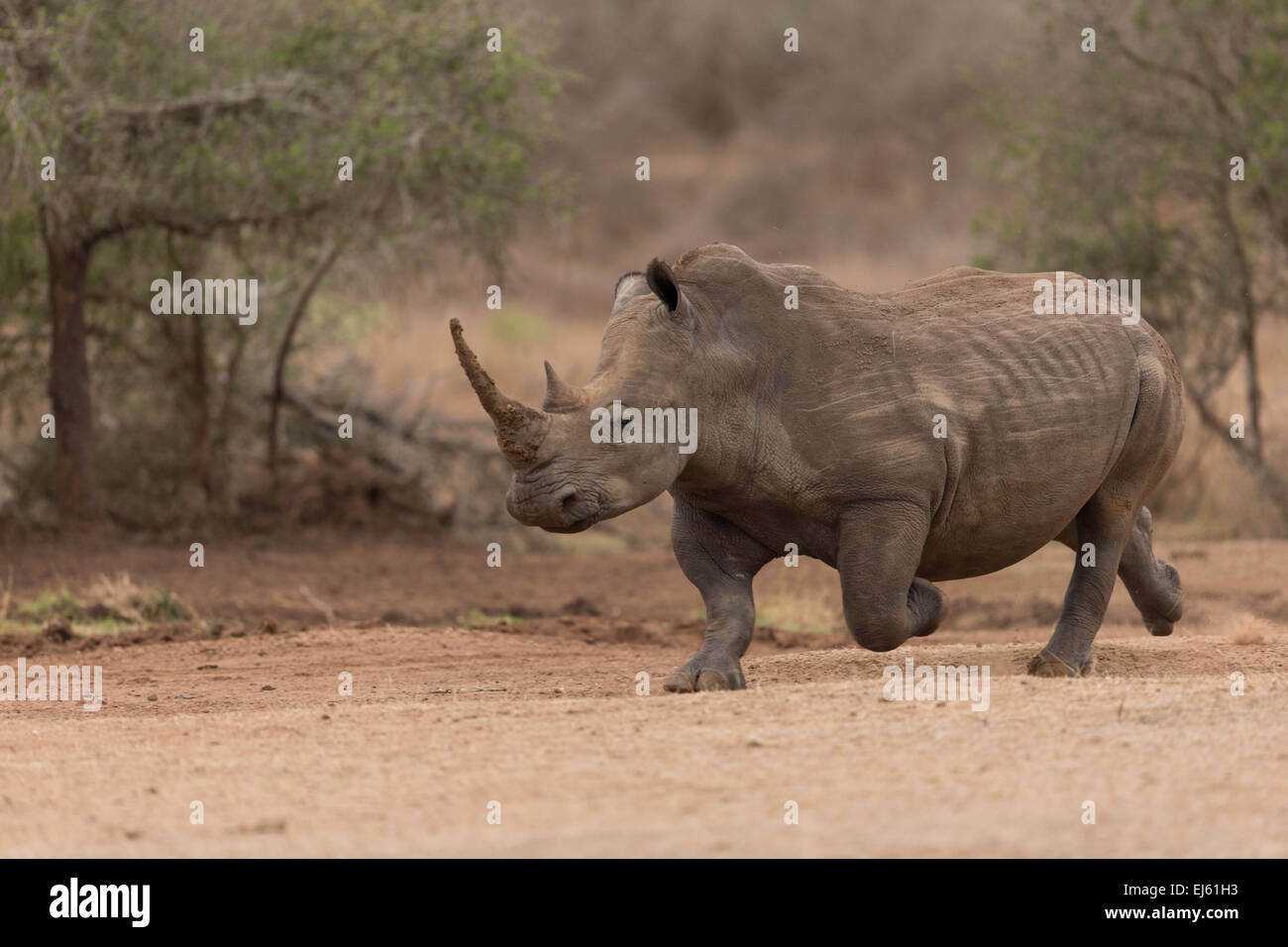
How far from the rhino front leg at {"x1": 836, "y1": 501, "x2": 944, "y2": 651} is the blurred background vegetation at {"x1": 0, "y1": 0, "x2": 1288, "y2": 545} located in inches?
297

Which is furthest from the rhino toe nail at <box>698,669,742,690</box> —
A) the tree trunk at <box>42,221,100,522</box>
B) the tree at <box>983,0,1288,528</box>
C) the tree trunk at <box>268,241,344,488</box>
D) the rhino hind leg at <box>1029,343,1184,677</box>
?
the tree at <box>983,0,1288,528</box>

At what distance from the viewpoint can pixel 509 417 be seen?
20.3 ft

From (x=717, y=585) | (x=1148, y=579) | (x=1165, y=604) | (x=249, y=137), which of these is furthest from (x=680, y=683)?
(x=249, y=137)

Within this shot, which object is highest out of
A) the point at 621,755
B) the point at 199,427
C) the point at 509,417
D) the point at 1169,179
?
the point at 1169,179

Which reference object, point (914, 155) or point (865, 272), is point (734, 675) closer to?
point (865, 272)

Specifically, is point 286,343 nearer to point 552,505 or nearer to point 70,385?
point 70,385

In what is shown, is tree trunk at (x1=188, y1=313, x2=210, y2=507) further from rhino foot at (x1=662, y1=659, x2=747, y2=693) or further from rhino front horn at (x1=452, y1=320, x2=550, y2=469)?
rhino front horn at (x1=452, y1=320, x2=550, y2=469)

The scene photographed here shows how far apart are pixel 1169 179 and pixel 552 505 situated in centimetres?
1222

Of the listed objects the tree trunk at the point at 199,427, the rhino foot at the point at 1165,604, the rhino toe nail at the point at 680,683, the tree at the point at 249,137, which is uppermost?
the tree at the point at 249,137

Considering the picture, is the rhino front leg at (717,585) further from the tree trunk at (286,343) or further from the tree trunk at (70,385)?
the tree trunk at (70,385)

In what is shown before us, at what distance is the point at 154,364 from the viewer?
51.8 feet

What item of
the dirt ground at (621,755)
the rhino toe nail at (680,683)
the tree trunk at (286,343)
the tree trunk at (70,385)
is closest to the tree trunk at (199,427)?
the tree trunk at (286,343)

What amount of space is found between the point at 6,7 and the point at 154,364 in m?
3.92

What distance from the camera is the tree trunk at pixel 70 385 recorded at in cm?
1413
